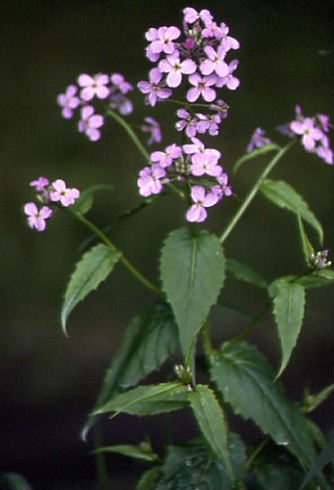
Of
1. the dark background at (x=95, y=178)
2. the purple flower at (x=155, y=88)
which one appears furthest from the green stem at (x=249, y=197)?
the dark background at (x=95, y=178)

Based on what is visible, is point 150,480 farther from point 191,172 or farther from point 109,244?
point 191,172

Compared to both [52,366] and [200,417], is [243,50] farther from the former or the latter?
[200,417]

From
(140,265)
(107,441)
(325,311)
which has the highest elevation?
(140,265)

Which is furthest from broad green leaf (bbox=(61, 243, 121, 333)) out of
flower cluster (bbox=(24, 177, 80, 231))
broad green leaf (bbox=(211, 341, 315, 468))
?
broad green leaf (bbox=(211, 341, 315, 468))

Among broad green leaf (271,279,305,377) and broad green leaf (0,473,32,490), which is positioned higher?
broad green leaf (271,279,305,377)

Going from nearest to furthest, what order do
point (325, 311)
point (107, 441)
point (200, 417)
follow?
point (200, 417)
point (107, 441)
point (325, 311)

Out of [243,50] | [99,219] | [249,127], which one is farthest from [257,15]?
[99,219]

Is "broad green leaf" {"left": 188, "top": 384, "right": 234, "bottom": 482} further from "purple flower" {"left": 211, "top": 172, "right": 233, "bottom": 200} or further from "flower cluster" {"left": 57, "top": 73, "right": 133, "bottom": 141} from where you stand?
"flower cluster" {"left": 57, "top": 73, "right": 133, "bottom": 141}
